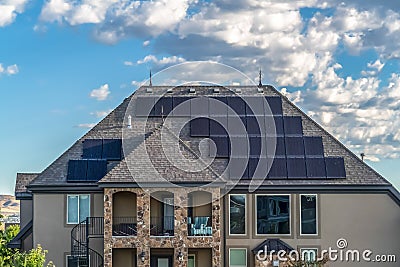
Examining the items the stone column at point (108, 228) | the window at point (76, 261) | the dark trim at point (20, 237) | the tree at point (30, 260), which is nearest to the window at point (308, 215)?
the stone column at point (108, 228)

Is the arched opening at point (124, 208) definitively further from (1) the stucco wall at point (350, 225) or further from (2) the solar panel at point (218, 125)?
(2) the solar panel at point (218, 125)

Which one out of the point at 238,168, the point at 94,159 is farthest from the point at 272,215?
the point at 94,159

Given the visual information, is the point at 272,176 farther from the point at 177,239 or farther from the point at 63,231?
the point at 63,231

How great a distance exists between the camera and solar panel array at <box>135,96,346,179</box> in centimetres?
3384

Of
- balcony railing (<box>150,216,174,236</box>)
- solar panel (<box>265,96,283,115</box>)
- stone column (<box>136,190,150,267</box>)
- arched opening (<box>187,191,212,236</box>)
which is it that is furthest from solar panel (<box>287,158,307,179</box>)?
stone column (<box>136,190,150,267</box>)

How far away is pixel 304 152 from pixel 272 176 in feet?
6.53

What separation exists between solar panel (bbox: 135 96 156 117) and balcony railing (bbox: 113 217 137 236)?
5.34 meters

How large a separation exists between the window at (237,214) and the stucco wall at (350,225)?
0.20 metres

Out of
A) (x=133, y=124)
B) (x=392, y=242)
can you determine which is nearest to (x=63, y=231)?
(x=133, y=124)

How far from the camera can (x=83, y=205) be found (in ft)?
110

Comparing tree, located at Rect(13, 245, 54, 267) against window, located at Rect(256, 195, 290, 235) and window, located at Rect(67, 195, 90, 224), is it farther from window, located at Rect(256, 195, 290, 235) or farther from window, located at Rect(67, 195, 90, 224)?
window, located at Rect(256, 195, 290, 235)

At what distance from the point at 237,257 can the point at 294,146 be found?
5.22 m

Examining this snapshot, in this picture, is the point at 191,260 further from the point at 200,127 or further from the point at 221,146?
the point at 200,127

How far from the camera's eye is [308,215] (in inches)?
1316
